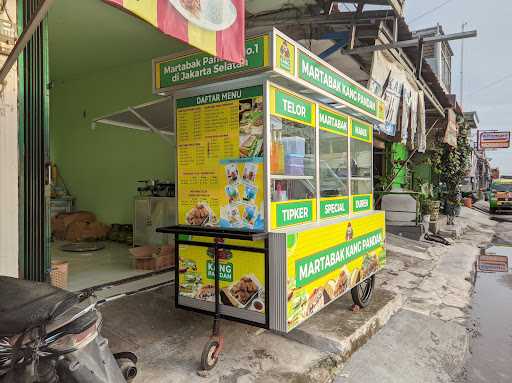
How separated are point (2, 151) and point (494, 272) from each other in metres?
8.54

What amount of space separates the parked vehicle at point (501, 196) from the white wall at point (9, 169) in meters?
22.9

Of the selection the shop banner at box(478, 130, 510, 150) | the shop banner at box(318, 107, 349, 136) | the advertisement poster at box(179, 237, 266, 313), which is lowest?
the advertisement poster at box(179, 237, 266, 313)

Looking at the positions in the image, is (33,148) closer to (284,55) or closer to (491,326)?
(284,55)

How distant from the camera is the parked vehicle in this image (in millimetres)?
20062

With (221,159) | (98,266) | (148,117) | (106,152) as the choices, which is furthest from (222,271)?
(106,152)

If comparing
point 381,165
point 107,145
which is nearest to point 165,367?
point 107,145

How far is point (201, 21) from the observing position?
7.68 ft

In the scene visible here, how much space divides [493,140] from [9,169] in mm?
41424

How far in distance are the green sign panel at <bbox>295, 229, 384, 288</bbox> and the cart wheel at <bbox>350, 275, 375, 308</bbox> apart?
442 mm

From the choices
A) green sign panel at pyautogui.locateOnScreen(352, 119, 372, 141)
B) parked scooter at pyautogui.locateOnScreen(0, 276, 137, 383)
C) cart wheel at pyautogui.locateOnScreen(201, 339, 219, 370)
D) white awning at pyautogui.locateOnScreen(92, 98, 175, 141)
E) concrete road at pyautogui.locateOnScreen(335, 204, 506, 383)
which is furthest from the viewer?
green sign panel at pyautogui.locateOnScreen(352, 119, 372, 141)

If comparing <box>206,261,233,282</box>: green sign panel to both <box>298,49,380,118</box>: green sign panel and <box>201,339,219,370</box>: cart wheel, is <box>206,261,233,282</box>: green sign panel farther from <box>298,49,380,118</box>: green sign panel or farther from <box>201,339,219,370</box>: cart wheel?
<box>298,49,380,118</box>: green sign panel

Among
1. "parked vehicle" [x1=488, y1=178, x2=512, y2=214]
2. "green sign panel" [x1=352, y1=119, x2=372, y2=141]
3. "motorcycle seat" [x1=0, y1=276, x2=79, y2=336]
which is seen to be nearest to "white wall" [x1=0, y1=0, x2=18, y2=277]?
"motorcycle seat" [x1=0, y1=276, x2=79, y2=336]

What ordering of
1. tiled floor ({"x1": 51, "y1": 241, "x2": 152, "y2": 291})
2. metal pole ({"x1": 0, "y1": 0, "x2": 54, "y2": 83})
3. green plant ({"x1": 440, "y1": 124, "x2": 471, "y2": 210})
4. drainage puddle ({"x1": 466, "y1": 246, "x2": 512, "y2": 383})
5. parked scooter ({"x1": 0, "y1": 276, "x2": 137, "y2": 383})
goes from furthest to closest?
green plant ({"x1": 440, "y1": 124, "x2": 471, "y2": 210}), tiled floor ({"x1": 51, "y1": 241, "x2": 152, "y2": 291}), drainage puddle ({"x1": 466, "y1": 246, "x2": 512, "y2": 383}), metal pole ({"x1": 0, "y1": 0, "x2": 54, "y2": 83}), parked scooter ({"x1": 0, "y1": 276, "x2": 137, "y2": 383})

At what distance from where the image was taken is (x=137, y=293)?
4477 millimetres
